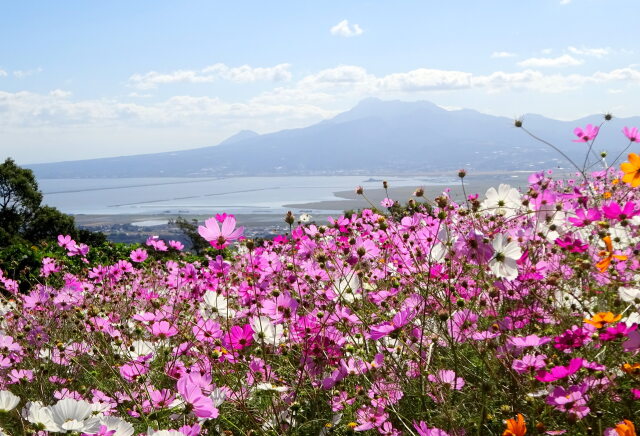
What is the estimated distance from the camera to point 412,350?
1267mm

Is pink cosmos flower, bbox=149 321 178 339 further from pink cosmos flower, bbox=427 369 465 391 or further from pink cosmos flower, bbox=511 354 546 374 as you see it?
pink cosmos flower, bbox=511 354 546 374

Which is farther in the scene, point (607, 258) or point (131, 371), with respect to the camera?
point (131, 371)

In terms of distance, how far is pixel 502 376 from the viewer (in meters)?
1.56

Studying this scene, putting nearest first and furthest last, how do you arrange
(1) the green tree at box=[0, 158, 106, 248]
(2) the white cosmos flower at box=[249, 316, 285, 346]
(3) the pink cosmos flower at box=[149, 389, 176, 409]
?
(3) the pink cosmos flower at box=[149, 389, 176, 409]
(2) the white cosmos flower at box=[249, 316, 285, 346]
(1) the green tree at box=[0, 158, 106, 248]

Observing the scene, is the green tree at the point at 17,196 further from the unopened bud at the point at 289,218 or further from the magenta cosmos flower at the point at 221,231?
the unopened bud at the point at 289,218

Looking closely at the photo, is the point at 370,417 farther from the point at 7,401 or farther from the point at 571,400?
the point at 7,401

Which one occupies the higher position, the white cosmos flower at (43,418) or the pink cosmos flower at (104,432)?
the white cosmos flower at (43,418)

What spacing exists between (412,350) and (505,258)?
1.14ft

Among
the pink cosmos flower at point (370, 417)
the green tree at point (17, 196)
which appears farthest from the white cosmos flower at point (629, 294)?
the green tree at point (17, 196)

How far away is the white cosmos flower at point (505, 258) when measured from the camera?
1.38 meters

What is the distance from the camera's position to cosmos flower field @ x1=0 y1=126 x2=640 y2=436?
132 cm

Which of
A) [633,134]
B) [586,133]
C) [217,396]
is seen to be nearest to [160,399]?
[217,396]

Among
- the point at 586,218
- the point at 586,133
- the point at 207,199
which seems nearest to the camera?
the point at 586,218

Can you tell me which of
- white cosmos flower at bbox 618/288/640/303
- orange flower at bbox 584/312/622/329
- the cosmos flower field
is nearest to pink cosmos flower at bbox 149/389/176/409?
the cosmos flower field
